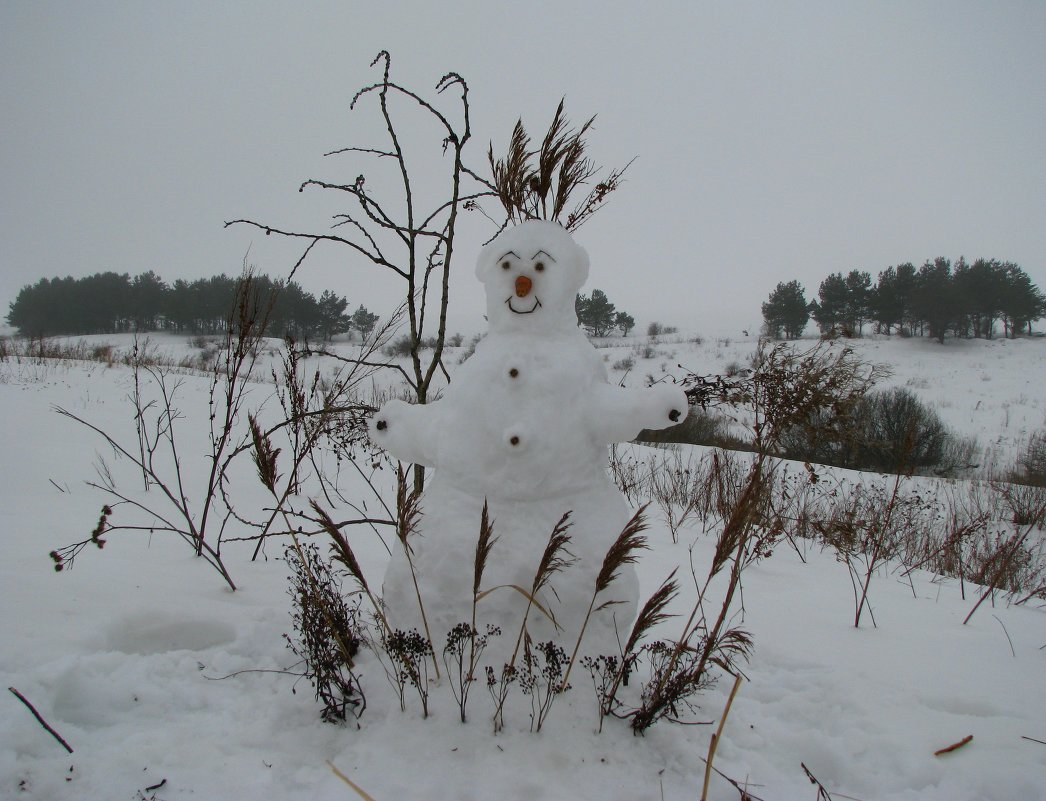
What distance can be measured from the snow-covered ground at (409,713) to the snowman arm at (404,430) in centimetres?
73

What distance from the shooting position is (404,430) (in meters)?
1.79

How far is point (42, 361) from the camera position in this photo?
9867 millimetres

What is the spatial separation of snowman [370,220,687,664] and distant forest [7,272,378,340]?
81.3 ft

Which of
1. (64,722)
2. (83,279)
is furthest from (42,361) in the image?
(83,279)

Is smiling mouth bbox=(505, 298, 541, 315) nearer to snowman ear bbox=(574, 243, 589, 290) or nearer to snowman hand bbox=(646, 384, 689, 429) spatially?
snowman ear bbox=(574, 243, 589, 290)

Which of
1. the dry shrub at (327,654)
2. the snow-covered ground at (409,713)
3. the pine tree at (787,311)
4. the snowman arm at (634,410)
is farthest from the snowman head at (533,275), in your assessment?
the pine tree at (787,311)

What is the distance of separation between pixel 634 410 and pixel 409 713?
1.13 m

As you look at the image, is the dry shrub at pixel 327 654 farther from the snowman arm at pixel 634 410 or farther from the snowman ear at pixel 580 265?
the snowman ear at pixel 580 265

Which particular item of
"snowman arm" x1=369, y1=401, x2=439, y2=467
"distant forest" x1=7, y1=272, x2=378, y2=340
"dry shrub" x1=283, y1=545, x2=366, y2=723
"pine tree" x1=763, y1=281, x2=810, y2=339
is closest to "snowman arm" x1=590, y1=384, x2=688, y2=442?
"snowman arm" x1=369, y1=401, x2=439, y2=467

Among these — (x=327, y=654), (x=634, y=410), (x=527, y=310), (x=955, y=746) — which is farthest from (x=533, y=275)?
(x=955, y=746)

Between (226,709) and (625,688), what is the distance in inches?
47.8

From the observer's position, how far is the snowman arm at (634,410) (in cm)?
159

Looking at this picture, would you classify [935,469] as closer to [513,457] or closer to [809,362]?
[809,362]

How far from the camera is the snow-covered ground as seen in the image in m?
1.24
